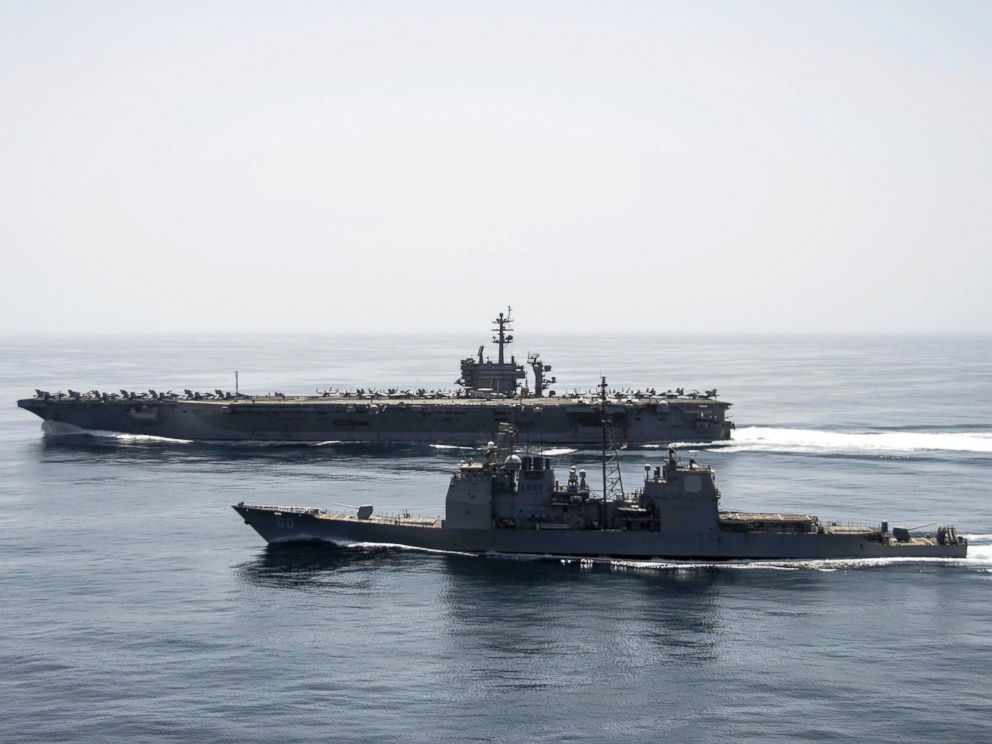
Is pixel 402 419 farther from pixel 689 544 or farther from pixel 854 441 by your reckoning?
pixel 689 544

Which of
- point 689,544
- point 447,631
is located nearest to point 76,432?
point 689,544

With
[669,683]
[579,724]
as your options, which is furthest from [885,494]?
[579,724]

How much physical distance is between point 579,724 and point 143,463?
45595 mm

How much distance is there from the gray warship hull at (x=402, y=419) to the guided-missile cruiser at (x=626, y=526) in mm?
29537

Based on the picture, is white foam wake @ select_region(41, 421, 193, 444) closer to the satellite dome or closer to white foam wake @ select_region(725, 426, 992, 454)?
white foam wake @ select_region(725, 426, 992, 454)

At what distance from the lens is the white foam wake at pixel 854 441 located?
72.2 meters

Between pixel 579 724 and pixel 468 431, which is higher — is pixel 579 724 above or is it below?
below

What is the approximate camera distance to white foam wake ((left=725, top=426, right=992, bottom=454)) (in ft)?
237

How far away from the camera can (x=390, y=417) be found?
247 feet

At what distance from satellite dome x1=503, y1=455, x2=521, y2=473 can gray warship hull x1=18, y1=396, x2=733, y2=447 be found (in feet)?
97.3

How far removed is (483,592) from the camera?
38844 millimetres

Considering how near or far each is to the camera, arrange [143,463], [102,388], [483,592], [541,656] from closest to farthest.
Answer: [541,656] < [483,592] < [143,463] < [102,388]

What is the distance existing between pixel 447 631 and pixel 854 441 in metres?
47.7

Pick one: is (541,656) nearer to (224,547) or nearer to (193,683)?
(193,683)
